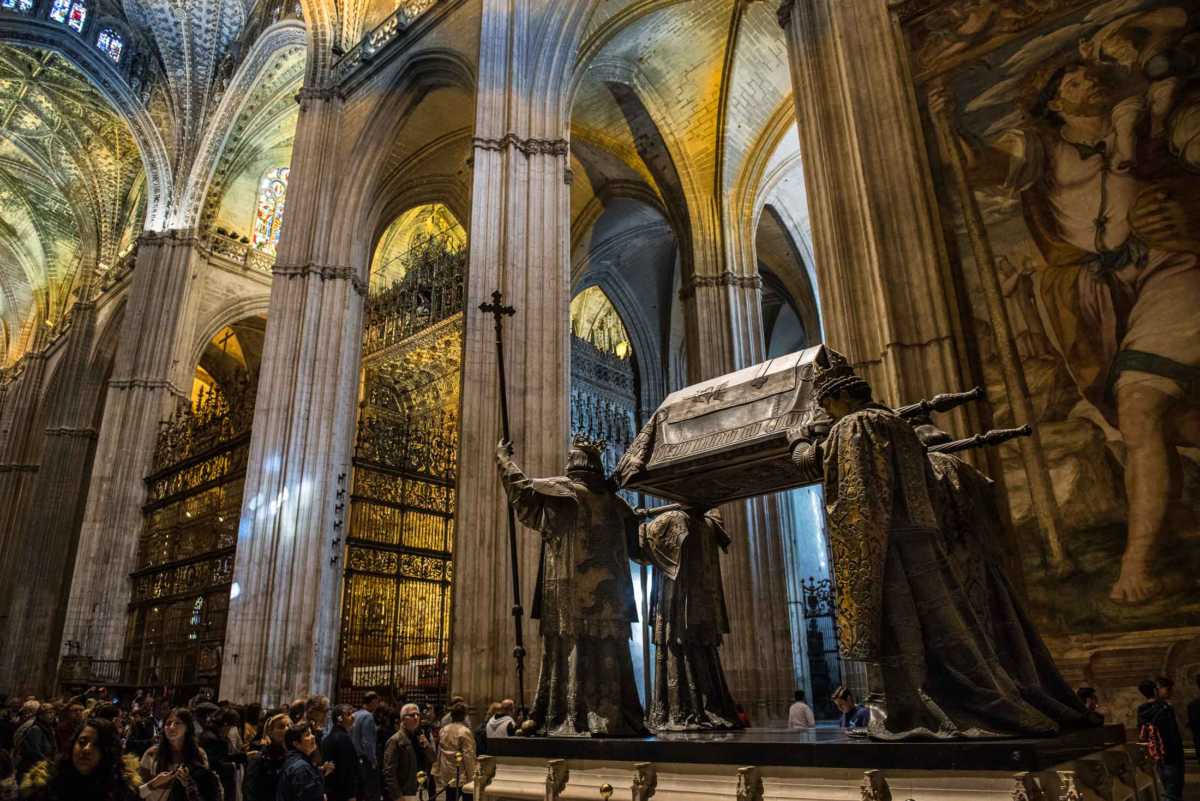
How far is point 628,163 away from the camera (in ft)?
50.1

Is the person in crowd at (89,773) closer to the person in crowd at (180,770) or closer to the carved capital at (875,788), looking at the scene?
the person in crowd at (180,770)

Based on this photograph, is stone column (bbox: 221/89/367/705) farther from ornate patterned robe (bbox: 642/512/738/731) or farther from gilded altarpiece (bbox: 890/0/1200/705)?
gilded altarpiece (bbox: 890/0/1200/705)

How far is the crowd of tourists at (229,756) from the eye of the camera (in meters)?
2.61

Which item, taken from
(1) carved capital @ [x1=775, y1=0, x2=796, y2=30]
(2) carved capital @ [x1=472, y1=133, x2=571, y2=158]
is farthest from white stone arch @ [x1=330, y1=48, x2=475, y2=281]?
(1) carved capital @ [x1=775, y1=0, x2=796, y2=30]

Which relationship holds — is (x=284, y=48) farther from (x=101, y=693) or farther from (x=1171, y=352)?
(x=1171, y=352)

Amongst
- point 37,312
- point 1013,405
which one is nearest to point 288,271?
point 1013,405

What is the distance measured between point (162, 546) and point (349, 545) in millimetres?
5794

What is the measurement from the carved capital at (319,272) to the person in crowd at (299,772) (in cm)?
1091

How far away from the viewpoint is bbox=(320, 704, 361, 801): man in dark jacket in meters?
4.16

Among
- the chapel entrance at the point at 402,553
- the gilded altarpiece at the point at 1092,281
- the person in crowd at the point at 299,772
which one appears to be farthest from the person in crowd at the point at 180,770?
the chapel entrance at the point at 402,553

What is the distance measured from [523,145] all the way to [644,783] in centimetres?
888

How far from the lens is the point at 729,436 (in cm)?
351

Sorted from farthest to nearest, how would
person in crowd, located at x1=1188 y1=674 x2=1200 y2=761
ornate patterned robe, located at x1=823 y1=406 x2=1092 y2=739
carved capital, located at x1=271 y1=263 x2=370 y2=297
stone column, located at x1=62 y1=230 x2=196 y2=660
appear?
stone column, located at x1=62 y1=230 x2=196 y2=660 → carved capital, located at x1=271 y1=263 x2=370 y2=297 → person in crowd, located at x1=1188 y1=674 x2=1200 y2=761 → ornate patterned robe, located at x1=823 y1=406 x2=1092 y2=739

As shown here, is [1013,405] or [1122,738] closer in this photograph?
[1122,738]
